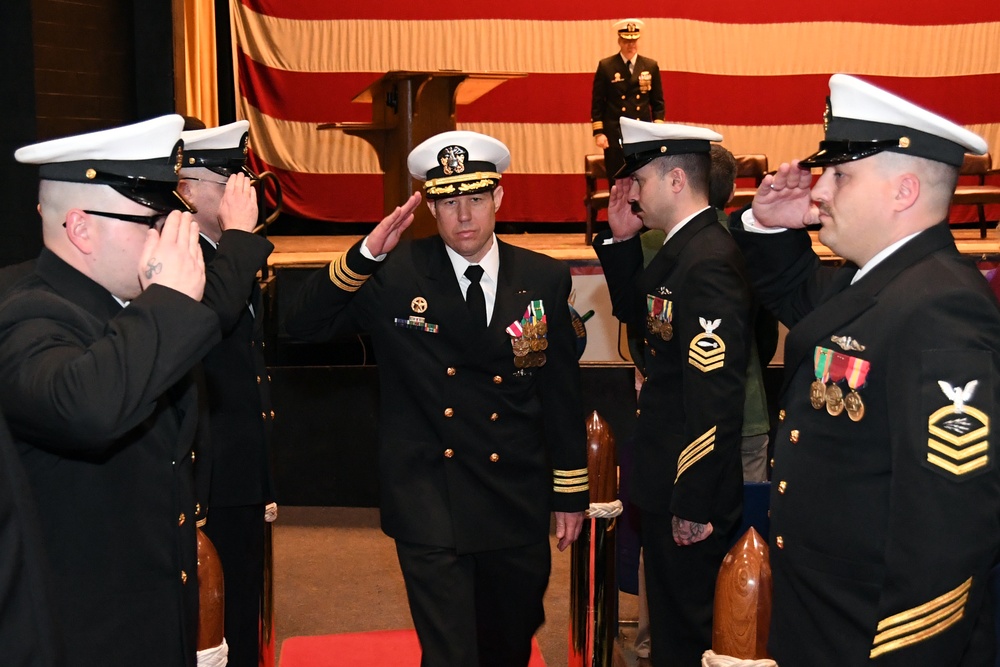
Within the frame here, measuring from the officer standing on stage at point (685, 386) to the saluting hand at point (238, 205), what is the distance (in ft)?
3.33

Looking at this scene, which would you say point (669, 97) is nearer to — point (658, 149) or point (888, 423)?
point (658, 149)

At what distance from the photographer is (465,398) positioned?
2715 mm

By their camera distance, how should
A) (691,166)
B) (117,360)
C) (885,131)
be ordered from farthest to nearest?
(691,166) → (885,131) → (117,360)

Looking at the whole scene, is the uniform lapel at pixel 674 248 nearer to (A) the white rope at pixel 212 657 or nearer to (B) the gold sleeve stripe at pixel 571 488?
(B) the gold sleeve stripe at pixel 571 488

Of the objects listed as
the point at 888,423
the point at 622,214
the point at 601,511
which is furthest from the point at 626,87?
the point at 888,423

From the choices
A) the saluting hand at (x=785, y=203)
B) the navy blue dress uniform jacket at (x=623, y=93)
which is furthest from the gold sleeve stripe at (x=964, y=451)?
the navy blue dress uniform jacket at (x=623, y=93)

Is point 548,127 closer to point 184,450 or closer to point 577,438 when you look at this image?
point 577,438

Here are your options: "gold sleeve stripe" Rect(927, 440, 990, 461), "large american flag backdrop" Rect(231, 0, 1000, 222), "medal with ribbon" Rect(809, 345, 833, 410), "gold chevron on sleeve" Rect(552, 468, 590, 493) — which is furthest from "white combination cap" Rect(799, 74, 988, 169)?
"large american flag backdrop" Rect(231, 0, 1000, 222)

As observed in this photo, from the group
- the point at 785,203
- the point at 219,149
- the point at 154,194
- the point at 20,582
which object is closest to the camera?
the point at 20,582

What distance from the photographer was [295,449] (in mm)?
5422

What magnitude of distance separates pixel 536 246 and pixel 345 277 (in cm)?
485

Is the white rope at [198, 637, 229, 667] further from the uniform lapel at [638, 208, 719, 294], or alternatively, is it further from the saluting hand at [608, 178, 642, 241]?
the saluting hand at [608, 178, 642, 241]

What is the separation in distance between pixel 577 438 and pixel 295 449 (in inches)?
112

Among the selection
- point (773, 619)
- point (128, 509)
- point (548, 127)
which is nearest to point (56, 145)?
point (128, 509)
